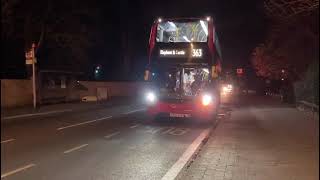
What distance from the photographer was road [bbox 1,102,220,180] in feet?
32.6

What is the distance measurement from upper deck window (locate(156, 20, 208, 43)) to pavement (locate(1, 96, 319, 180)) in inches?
131

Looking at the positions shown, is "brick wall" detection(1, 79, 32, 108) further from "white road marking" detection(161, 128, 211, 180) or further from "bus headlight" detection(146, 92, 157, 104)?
"white road marking" detection(161, 128, 211, 180)

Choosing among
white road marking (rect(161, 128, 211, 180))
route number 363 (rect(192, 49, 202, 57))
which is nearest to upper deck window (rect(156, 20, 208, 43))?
route number 363 (rect(192, 49, 202, 57))

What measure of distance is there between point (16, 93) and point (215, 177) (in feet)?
80.5

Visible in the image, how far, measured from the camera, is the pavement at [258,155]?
32.3 feet

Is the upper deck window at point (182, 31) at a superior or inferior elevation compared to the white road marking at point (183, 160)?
superior

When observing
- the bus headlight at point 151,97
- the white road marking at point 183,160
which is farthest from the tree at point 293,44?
the white road marking at point 183,160

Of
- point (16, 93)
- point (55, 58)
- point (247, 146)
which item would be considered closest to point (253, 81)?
point (55, 58)

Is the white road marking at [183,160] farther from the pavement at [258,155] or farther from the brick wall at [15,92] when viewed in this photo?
the brick wall at [15,92]

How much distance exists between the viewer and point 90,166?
34.6ft

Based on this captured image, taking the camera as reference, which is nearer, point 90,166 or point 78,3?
point 90,166

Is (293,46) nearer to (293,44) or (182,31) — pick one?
(293,44)

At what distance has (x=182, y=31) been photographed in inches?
833

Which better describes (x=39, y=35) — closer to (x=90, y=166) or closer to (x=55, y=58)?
(x=55, y=58)
